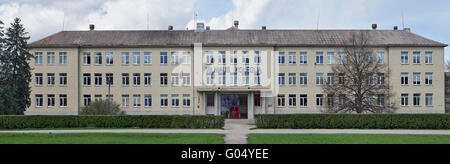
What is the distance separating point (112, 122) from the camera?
27.4 m

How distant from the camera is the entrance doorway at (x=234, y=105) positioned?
4491 cm

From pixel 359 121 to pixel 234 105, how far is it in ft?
66.2

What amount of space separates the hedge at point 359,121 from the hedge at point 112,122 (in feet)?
14.5

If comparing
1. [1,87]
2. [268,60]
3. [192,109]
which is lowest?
[192,109]

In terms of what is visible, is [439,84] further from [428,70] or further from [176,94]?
[176,94]

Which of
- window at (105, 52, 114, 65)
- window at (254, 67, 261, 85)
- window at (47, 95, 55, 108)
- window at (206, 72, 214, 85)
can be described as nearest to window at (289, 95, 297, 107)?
window at (254, 67, 261, 85)

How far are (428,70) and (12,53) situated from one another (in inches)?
1826

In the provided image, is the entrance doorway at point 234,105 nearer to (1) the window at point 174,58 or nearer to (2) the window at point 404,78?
(1) the window at point 174,58

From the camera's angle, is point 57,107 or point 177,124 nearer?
point 177,124

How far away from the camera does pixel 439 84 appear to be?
45969 millimetres

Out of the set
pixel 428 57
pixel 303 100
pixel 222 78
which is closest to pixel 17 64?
pixel 222 78

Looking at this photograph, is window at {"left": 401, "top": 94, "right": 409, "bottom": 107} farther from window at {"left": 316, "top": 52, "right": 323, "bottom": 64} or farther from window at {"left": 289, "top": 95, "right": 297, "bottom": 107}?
window at {"left": 289, "top": 95, "right": 297, "bottom": 107}
